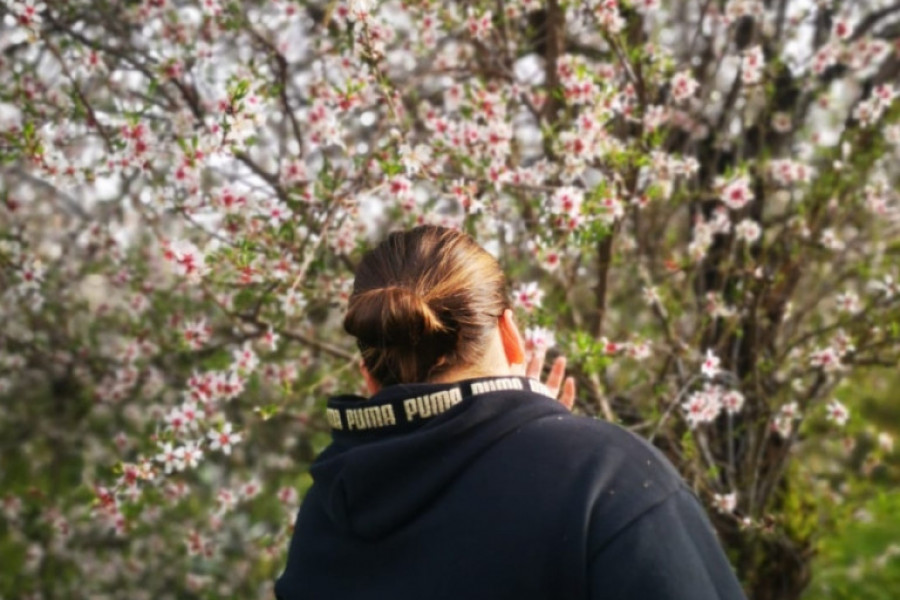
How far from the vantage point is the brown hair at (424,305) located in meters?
1.44

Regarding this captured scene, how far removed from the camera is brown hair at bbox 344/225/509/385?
1442 mm

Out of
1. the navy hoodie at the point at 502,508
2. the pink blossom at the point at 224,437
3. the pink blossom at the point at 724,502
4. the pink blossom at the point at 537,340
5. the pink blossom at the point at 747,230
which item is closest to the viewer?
the navy hoodie at the point at 502,508

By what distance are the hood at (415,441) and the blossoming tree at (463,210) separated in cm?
108

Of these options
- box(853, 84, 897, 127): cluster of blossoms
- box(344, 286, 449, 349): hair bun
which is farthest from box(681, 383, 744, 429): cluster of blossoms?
box(344, 286, 449, 349): hair bun

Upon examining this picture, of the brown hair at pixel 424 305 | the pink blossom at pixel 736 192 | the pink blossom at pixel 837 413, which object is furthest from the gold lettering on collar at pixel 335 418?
the pink blossom at pixel 837 413

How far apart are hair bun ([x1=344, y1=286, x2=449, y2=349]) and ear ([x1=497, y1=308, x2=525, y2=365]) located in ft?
0.42

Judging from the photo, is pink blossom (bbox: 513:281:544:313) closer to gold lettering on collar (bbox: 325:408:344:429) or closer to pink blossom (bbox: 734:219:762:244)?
pink blossom (bbox: 734:219:762:244)

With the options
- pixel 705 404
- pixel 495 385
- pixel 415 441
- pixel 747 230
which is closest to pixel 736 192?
pixel 747 230

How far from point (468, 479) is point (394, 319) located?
0.89ft

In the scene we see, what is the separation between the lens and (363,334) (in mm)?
1481

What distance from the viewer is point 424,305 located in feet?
4.69

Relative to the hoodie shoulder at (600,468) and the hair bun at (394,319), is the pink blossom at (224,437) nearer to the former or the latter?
the hair bun at (394,319)

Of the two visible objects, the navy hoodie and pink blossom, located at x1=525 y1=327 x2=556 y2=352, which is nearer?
the navy hoodie

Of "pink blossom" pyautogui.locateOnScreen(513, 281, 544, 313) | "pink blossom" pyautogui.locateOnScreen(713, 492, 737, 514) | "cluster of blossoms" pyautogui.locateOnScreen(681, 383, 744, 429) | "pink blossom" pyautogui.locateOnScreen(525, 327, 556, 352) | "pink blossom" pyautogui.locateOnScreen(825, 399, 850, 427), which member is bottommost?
"pink blossom" pyautogui.locateOnScreen(713, 492, 737, 514)
